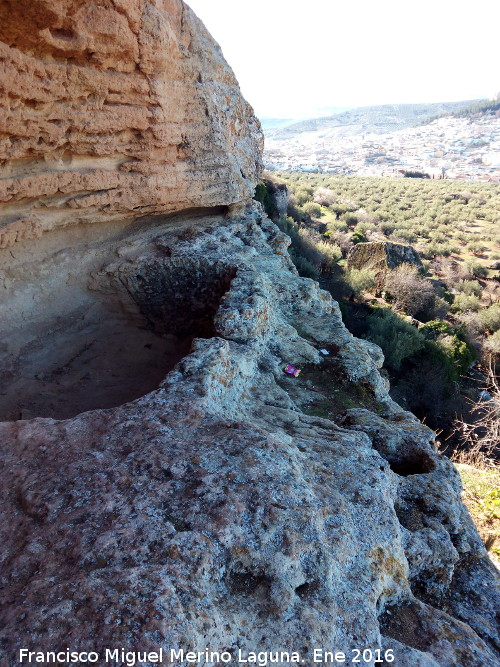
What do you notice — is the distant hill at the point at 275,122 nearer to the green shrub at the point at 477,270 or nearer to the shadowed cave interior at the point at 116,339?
the green shrub at the point at 477,270

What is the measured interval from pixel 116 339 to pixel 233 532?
469 centimetres

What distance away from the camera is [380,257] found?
1942 cm

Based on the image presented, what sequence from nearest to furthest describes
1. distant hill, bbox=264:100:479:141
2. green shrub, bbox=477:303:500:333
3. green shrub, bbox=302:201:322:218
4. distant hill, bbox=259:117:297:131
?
1. green shrub, bbox=477:303:500:333
2. green shrub, bbox=302:201:322:218
3. distant hill, bbox=264:100:479:141
4. distant hill, bbox=259:117:297:131

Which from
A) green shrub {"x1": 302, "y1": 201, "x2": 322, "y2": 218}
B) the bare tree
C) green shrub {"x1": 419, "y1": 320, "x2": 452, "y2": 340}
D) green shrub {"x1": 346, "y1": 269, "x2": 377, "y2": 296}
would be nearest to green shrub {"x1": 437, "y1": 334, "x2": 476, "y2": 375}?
green shrub {"x1": 419, "y1": 320, "x2": 452, "y2": 340}

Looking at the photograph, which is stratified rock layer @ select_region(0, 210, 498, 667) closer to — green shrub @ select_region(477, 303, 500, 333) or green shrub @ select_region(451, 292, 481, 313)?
green shrub @ select_region(477, 303, 500, 333)

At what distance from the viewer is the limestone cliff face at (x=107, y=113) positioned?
429 centimetres

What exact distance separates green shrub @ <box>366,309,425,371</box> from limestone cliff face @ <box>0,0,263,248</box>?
326 inches

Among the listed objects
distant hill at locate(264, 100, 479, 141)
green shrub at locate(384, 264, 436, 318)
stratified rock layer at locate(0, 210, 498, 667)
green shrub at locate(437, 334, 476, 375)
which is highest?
distant hill at locate(264, 100, 479, 141)

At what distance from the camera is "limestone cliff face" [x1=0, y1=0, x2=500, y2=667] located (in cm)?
228

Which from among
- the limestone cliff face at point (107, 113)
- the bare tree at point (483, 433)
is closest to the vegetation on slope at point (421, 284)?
the bare tree at point (483, 433)

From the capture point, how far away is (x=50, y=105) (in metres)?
4.66

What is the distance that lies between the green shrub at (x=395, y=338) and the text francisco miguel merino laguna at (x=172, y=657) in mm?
11962

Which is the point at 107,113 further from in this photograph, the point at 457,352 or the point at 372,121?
the point at 372,121

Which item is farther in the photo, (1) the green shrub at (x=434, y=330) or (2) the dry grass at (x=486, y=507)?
(1) the green shrub at (x=434, y=330)
